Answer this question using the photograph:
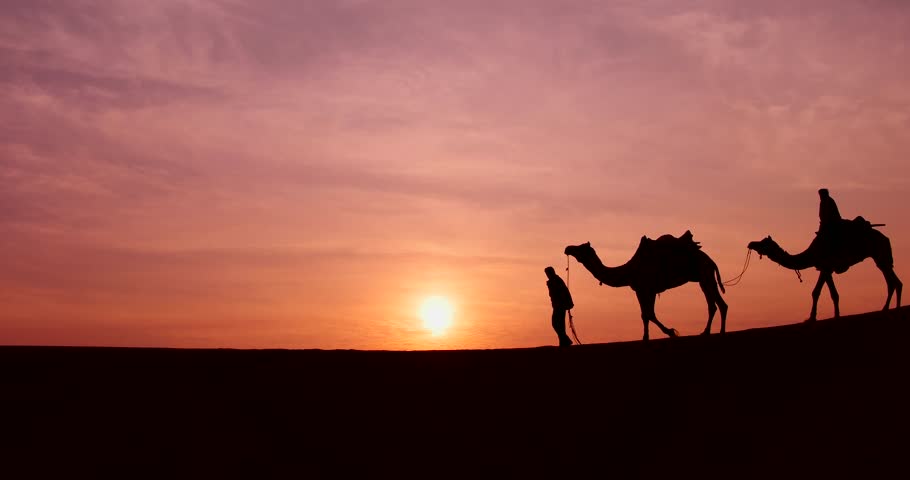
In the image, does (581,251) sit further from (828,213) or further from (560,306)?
(828,213)

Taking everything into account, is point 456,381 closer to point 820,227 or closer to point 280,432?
point 280,432

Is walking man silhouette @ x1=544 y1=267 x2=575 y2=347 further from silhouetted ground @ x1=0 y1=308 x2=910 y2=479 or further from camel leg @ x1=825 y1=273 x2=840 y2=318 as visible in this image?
camel leg @ x1=825 y1=273 x2=840 y2=318

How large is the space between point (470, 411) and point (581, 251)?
839cm

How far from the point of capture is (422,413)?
15039mm

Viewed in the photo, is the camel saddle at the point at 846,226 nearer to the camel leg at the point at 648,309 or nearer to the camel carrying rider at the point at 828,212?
the camel carrying rider at the point at 828,212

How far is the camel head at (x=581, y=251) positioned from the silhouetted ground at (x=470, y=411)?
4.84 metres

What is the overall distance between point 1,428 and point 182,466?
2983 millimetres

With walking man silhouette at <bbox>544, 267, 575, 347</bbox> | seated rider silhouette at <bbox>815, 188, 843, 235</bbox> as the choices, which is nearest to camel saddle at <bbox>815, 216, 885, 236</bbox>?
seated rider silhouette at <bbox>815, 188, 843, 235</bbox>

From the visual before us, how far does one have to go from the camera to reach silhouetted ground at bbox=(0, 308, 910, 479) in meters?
13.3

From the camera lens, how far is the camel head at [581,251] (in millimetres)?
22641

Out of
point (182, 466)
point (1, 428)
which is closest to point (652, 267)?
point (182, 466)

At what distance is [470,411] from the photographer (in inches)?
595

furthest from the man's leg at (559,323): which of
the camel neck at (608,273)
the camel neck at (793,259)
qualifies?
the camel neck at (793,259)

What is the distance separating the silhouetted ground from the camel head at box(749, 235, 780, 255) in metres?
3.97
